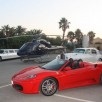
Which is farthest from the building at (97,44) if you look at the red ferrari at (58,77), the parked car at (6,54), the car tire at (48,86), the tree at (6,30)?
the car tire at (48,86)

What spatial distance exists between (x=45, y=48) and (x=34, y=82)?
52.5 feet

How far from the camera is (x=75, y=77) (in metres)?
8.33

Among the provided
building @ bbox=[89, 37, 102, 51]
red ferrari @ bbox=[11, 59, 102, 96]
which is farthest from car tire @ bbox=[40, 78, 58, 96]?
building @ bbox=[89, 37, 102, 51]

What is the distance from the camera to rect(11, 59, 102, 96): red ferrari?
7.62 metres

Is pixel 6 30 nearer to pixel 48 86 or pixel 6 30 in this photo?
pixel 6 30

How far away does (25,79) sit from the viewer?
7.75 meters

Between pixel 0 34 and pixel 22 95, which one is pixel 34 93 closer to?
pixel 22 95

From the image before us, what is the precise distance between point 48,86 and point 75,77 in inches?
46.0

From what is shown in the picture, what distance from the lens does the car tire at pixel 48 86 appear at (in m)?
7.67

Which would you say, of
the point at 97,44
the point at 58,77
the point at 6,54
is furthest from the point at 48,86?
the point at 97,44

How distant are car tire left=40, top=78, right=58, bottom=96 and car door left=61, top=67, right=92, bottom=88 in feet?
1.16

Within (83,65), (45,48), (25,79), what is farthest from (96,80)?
(45,48)

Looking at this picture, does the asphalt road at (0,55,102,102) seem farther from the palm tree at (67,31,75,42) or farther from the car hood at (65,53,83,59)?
the palm tree at (67,31,75,42)

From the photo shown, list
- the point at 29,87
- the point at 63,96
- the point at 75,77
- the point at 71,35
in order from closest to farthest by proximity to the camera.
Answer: the point at 29,87, the point at 63,96, the point at 75,77, the point at 71,35
